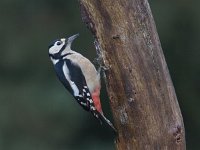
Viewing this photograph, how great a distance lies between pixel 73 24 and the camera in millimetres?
14375

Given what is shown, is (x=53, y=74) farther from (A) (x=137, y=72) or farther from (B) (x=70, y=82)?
(A) (x=137, y=72)

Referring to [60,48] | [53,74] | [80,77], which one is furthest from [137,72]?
[53,74]

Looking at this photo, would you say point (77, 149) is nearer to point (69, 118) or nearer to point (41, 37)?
point (69, 118)

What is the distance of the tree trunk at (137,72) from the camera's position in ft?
23.4

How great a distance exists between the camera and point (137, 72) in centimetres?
714

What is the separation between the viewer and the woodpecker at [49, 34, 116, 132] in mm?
7941

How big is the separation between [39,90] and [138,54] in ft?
23.4

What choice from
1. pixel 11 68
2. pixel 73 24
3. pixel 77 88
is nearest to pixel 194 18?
pixel 73 24

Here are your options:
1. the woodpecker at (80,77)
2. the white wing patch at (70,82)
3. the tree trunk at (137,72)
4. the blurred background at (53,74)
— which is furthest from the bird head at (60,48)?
the blurred background at (53,74)

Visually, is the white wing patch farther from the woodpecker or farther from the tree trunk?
the tree trunk

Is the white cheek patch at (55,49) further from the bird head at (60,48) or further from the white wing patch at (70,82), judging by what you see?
the white wing patch at (70,82)

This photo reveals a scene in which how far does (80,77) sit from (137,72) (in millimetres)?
1036

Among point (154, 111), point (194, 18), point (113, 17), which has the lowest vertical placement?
point (194, 18)

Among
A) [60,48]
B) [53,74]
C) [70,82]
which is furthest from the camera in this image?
[53,74]
